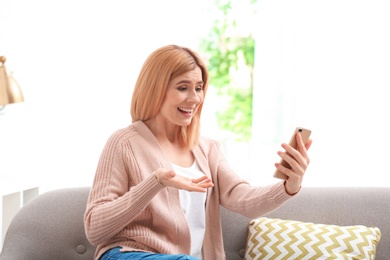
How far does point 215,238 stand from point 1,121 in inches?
73.1

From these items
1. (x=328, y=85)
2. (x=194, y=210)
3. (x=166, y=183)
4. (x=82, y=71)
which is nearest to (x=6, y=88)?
(x=194, y=210)

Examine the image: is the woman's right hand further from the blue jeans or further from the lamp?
the lamp

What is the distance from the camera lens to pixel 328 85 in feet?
11.6

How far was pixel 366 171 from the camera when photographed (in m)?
3.45

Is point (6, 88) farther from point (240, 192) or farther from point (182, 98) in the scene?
point (240, 192)

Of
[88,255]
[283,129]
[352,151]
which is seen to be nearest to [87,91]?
[283,129]

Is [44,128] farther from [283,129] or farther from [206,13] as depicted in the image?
[206,13]

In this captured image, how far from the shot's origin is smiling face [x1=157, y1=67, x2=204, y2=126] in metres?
2.03

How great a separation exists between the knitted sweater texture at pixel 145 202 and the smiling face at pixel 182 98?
105 mm

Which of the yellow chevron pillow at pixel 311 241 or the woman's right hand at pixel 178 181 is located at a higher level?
the woman's right hand at pixel 178 181

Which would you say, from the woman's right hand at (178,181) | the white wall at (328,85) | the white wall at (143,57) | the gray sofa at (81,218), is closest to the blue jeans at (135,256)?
the woman's right hand at (178,181)

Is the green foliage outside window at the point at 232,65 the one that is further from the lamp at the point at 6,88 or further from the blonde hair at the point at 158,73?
the blonde hair at the point at 158,73

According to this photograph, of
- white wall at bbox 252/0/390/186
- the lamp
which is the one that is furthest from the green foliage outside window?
the lamp

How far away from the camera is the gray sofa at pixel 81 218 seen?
2.19 meters
